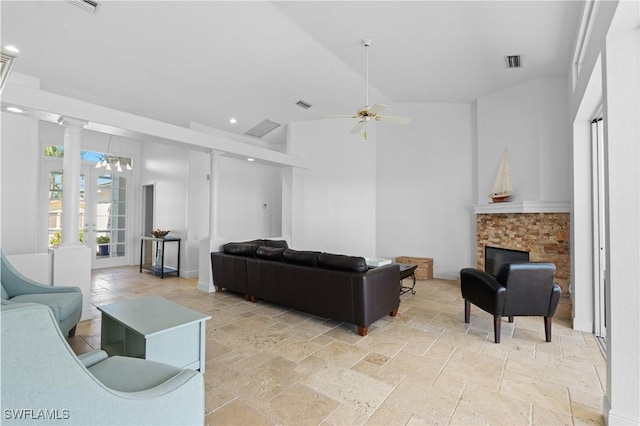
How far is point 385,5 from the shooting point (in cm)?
348

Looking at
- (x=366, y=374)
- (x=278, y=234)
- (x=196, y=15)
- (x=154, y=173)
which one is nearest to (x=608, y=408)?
(x=366, y=374)

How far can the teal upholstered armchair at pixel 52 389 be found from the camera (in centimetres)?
91

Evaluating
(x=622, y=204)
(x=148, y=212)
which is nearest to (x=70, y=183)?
(x=148, y=212)

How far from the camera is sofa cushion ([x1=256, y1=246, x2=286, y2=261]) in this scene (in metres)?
4.03

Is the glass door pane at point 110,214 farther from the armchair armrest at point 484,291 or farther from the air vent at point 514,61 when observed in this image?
the air vent at point 514,61

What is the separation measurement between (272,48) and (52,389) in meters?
4.60

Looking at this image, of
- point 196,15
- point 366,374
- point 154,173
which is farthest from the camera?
point 154,173

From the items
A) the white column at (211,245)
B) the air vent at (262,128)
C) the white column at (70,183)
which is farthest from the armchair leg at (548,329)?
the air vent at (262,128)

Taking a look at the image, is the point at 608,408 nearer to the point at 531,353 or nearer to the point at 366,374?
the point at 531,353

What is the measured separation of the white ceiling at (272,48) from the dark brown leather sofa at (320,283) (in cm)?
288

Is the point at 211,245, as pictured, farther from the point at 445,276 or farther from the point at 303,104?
the point at 445,276

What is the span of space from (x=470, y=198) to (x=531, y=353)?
3.64m

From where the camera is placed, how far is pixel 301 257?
372 cm

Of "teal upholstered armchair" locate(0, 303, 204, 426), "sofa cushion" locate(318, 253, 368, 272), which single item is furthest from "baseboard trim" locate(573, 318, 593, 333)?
"teal upholstered armchair" locate(0, 303, 204, 426)
